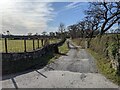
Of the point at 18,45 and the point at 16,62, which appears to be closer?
the point at 16,62

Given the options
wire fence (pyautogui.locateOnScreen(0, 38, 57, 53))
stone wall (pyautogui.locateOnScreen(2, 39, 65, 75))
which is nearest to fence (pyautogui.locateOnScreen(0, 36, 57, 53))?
wire fence (pyautogui.locateOnScreen(0, 38, 57, 53))

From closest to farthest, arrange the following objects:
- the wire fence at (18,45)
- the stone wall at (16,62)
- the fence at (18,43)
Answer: the stone wall at (16,62), the wire fence at (18,45), the fence at (18,43)

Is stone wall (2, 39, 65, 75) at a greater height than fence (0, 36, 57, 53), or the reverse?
fence (0, 36, 57, 53)

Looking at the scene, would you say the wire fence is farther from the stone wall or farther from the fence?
the stone wall

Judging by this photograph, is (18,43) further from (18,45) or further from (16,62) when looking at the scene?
(16,62)

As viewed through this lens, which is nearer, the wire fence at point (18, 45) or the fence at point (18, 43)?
the wire fence at point (18, 45)

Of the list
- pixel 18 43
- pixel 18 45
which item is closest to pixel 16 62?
pixel 18 45

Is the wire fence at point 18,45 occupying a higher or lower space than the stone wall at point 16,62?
higher

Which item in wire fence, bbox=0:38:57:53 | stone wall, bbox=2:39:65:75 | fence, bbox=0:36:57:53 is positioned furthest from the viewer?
fence, bbox=0:36:57:53

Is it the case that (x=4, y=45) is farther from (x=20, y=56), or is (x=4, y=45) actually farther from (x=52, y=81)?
(x=52, y=81)

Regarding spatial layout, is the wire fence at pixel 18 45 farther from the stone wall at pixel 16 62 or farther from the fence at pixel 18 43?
the stone wall at pixel 16 62

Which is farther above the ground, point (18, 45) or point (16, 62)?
point (18, 45)

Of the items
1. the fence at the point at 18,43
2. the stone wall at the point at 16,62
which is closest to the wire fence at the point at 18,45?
the fence at the point at 18,43

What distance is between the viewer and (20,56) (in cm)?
1479
